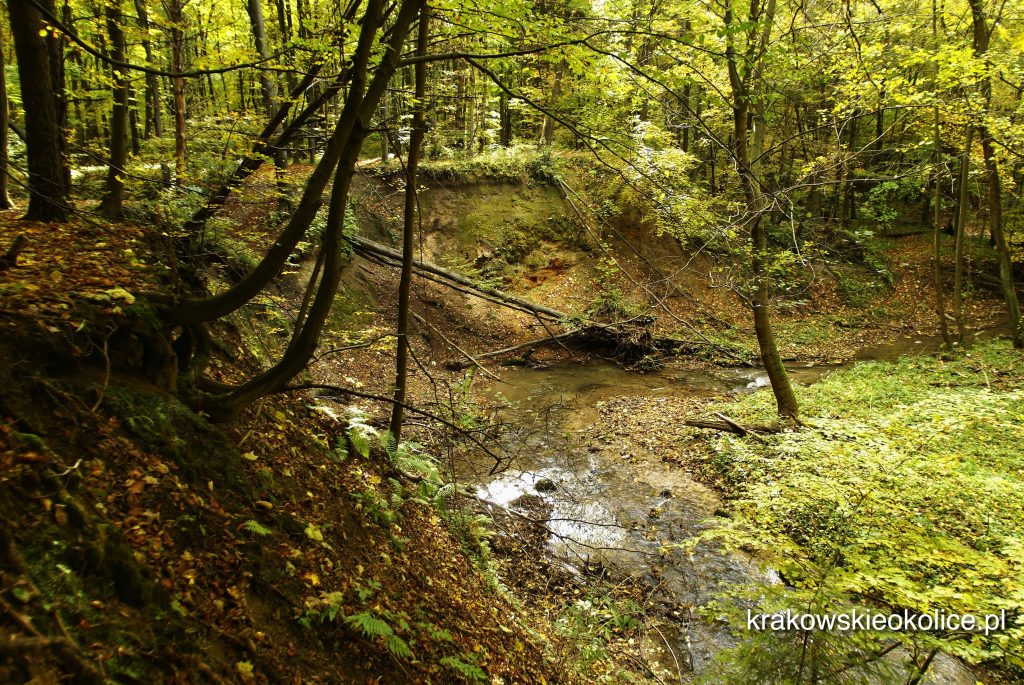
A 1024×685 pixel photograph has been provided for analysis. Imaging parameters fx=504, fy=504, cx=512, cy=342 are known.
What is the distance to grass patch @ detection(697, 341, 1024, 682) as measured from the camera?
3.95m

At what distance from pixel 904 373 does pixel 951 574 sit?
12.3m

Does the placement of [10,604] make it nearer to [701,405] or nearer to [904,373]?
[701,405]

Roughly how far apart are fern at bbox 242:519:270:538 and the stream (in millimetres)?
3254

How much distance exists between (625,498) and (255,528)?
7.31m

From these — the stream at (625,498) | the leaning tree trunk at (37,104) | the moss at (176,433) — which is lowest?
the stream at (625,498)

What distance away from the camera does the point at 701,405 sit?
538 inches

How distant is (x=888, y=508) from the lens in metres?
5.92

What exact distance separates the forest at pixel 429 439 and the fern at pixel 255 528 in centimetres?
9

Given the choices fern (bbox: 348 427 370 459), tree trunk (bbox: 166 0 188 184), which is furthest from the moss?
tree trunk (bbox: 166 0 188 184)

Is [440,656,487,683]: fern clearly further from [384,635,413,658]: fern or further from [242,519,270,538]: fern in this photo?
[242,519,270,538]: fern

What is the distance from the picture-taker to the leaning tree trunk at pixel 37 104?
4598mm

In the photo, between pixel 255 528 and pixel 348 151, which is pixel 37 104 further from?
pixel 255 528

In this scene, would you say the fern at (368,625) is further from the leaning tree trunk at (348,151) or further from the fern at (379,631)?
the leaning tree trunk at (348,151)

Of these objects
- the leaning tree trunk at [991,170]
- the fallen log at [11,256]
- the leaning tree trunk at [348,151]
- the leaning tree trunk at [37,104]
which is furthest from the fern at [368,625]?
the leaning tree trunk at [991,170]
